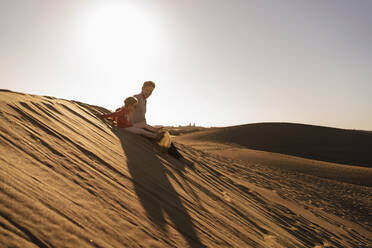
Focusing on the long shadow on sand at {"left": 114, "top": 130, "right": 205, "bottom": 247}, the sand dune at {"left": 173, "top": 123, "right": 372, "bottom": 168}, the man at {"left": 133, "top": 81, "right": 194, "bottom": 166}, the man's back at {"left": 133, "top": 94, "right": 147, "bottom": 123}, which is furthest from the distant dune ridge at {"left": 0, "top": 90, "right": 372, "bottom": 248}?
the sand dune at {"left": 173, "top": 123, "right": 372, "bottom": 168}

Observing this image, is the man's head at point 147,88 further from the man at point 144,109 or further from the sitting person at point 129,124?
the sitting person at point 129,124

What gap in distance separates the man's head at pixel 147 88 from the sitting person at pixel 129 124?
1.24ft

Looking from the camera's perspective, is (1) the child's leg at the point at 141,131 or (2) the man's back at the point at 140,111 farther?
(2) the man's back at the point at 140,111

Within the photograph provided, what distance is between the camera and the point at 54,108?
379cm

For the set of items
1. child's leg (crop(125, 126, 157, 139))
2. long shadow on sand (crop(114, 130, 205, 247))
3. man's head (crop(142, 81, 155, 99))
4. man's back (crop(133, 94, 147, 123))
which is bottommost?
long shadow on sand (crop(114, 130, 205, 247))

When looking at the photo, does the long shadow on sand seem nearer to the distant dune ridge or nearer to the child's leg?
the distant dune ridge

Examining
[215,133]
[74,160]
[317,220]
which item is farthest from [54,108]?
[215,133]

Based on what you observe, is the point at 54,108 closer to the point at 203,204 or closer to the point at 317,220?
the point at 203,204

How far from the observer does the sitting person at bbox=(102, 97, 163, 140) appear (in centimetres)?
464

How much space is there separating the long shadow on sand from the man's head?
4.10 ft

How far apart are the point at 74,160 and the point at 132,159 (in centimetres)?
101

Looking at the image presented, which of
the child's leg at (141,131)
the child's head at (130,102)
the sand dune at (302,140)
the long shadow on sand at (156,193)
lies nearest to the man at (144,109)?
the child's leg at (141,131)

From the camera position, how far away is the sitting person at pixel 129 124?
183 inches

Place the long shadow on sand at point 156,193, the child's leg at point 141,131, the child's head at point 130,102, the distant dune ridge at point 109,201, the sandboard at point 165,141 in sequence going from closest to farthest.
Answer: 1. the distant dune ridge at point 109,201
2. the long shadow on sand at point 156,193
3. the child's head at point 130,102
4. the sandboard at point 165,141
5. the child's leg at point 141,131
